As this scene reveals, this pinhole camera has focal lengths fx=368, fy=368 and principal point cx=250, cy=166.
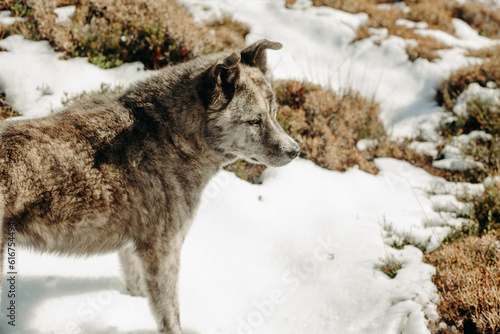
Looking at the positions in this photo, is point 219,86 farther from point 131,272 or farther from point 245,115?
point 131,272

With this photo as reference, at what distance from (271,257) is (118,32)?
4.39 meters

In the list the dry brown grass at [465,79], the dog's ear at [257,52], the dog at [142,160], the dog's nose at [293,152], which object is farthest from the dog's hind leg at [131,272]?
the dry brown grass at [465,79]

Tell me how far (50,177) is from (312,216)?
3410 millimetres

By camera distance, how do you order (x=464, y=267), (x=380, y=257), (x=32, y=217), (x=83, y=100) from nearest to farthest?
(x=32, y=217) < (x=83, y=100) < (x=464, y=267) < (x=380, y=257)

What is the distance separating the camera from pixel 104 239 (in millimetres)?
2885

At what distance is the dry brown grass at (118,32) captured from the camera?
586 centimetres

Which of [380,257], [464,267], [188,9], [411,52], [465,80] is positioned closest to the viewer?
[464,267]

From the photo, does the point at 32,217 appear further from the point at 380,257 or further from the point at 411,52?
the point at 411,52

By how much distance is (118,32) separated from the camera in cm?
602

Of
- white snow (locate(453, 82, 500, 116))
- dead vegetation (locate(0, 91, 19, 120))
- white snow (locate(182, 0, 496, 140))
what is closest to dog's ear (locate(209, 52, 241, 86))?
dead vegetation (locate(0, 91, 19, 120))

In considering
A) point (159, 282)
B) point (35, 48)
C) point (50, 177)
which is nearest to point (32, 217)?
point (50, 177)

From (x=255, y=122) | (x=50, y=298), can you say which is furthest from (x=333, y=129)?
(x=50, y=298)

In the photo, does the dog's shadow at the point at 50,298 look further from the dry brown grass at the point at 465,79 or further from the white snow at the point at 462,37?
the white snow at the point at 462,37

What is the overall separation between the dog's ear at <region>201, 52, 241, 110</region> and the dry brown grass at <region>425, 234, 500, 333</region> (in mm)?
2885
